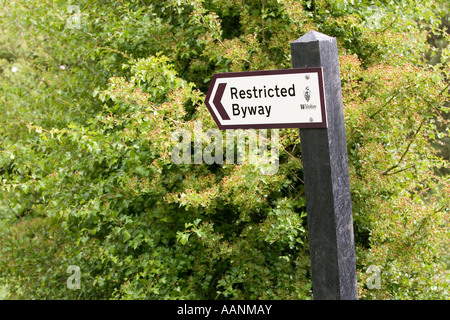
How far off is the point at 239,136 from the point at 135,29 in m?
1.77

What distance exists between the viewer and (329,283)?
219cm

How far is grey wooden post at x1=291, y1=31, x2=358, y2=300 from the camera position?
2160 mm

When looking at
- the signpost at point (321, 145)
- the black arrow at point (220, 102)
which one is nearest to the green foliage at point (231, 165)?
the black arrow at point (220, 102)

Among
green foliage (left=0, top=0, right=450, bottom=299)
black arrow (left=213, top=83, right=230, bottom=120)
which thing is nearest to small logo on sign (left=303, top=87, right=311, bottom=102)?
black arrow (left=213, top=83, right=230, bottom=120)

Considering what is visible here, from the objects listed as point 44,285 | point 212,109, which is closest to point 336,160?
point 212,109

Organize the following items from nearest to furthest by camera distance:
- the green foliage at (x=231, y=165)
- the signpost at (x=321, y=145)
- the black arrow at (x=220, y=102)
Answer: the signpost at (x=321, y=145) → the black arrow at (x=220, y=102) → the green foliage at (x=231, y=165)

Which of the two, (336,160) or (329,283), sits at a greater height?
(336,160)

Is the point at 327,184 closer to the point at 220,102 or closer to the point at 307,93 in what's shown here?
the point at 307,93

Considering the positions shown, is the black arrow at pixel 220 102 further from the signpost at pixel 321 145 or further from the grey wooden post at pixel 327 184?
the grey wooden post at pixel 327 184

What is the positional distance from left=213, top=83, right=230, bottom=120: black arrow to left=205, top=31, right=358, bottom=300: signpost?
0.22 meters

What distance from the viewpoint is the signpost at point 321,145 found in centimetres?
216

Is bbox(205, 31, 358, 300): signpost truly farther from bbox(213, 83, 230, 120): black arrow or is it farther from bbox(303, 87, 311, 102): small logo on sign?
bbox(213, 83, 230, 120): black arrow

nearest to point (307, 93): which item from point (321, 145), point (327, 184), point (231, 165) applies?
point (321, 145)

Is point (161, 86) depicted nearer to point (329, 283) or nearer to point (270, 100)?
point (270, 100)
